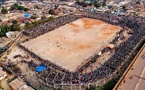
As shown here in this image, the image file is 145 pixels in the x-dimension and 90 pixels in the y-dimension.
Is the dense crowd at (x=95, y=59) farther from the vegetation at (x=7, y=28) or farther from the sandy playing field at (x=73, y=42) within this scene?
the vegetation at (x=7, y=28)

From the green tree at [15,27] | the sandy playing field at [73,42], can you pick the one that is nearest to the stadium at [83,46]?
the sandy playing field at [73,42]

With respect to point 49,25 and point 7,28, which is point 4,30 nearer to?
point 7,28

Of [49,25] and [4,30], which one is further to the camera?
[49,25]

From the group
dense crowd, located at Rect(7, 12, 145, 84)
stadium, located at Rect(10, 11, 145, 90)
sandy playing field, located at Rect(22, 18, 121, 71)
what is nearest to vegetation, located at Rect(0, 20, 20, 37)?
stadium, located at Rect(10, 11, 145, 90)

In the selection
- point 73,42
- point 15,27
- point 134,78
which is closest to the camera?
point 134,78

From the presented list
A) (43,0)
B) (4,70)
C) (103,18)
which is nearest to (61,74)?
(4,70)

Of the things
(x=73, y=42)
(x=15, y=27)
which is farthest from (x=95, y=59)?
(x=15, y=27)
